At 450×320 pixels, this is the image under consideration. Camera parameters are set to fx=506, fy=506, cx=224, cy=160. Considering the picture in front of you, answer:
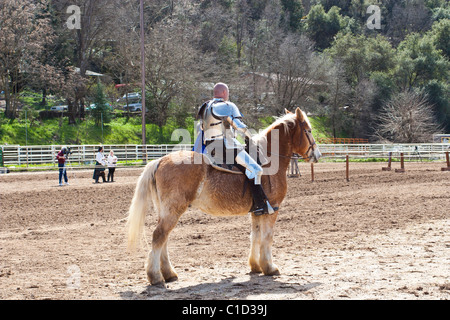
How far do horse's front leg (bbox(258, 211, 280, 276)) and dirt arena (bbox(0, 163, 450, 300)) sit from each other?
154 millimetres

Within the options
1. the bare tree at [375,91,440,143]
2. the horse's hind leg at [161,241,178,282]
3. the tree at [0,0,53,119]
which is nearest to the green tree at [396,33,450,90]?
the bare tree at [375,91,440,143]

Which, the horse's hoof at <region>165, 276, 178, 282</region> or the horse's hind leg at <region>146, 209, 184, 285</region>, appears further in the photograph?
the horse's hoof at <region>165, 276, 178, 282</region>

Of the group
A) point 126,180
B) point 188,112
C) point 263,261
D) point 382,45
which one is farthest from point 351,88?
point 263,261

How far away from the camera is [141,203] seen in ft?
23.6

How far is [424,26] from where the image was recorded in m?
92.6

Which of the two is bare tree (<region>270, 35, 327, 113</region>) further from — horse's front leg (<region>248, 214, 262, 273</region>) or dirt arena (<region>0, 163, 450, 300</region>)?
horse's front leg (<region>248, 214, 262, 273</region>)

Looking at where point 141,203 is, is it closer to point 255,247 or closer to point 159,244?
point 159,244

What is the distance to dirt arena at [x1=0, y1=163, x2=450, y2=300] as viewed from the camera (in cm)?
665

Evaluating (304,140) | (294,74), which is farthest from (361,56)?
(304,140)

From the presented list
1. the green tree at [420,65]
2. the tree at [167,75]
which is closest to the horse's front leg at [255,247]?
the tree at [167,75]

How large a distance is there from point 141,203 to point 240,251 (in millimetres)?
2869

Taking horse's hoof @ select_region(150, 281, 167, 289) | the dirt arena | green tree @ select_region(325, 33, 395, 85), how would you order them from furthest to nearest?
green tree @ select_region(325, 33, 395, 85), horse's hoof @ select_region(150, 281, 167, 289), the dirt arena
